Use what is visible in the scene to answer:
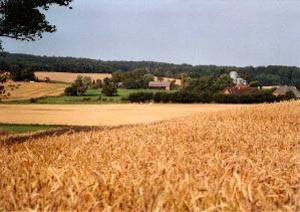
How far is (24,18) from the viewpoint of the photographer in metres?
19.5

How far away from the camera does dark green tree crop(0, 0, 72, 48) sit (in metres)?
19.2

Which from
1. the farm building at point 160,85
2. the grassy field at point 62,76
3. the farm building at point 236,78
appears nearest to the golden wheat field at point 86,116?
the farm building at point 160,85

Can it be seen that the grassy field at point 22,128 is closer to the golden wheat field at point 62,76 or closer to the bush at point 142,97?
the bush at point 142,97

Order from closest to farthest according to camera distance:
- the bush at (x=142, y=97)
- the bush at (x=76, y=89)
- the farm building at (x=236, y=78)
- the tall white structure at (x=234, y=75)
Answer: the bush at (x=142, y=97) → the bush at (x=76, y=89) → the farm building at (x=236, y=78) → the tall white structure at (x=234, y=75)

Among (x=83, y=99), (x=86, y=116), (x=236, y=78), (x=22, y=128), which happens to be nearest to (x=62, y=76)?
(x=83, y=99)

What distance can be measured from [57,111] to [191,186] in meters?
66.5

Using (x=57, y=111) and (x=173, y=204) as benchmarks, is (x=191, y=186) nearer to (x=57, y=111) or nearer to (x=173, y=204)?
(x=173, y=204)

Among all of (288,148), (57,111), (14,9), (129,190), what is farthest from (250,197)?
(57,111)

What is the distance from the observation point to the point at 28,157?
20.5ft

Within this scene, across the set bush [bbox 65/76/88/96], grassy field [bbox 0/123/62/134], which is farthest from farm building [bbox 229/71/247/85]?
grassy field [bbox 0/123/62/134]

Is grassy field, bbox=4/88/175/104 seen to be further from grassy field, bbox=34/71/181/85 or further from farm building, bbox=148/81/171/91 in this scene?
grassy field, bbox=34/71/181/85

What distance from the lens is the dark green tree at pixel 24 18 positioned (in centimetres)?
1917

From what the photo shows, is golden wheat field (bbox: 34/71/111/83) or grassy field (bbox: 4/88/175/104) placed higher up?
golden wheat field (bbox: 34/71/111/83)

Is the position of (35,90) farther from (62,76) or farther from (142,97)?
(62,76)
